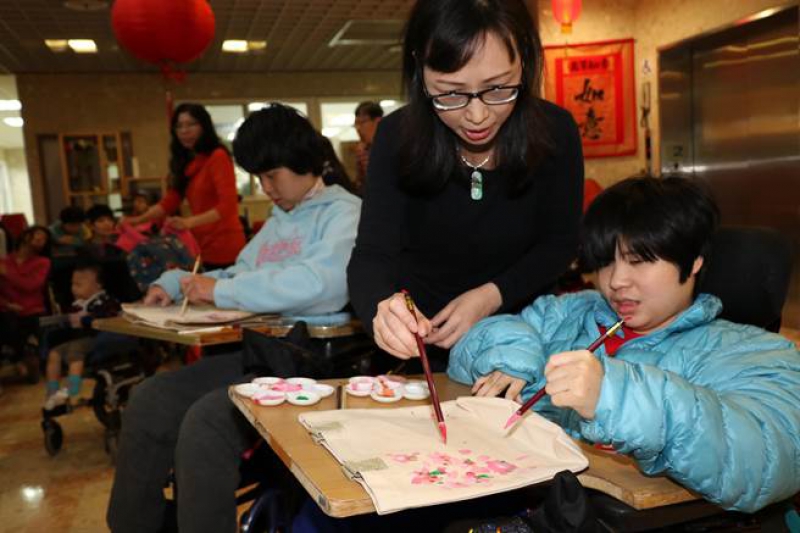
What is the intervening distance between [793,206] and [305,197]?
339cm

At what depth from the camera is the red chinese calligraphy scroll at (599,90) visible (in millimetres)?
5145

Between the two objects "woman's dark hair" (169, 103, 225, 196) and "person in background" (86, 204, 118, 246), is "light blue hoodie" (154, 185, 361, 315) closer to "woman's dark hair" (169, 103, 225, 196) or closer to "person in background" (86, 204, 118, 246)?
"woman's dark hair" (169, 103, 225, 196)

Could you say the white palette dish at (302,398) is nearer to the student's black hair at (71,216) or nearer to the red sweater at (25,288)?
the red sweater at (25,288)

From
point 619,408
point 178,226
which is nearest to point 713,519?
point 619,408

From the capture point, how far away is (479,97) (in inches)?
51.6

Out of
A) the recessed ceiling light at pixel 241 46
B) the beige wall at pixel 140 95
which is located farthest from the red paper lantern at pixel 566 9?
the beige wall at pixel 140 95

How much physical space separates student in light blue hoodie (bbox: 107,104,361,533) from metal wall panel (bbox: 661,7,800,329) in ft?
8.69

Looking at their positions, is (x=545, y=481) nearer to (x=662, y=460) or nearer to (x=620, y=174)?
(x=662, y=460)

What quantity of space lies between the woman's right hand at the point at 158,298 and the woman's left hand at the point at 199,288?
238 millimetres

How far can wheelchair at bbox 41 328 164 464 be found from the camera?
3.42 metres

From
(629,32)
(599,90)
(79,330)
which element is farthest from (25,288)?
(629,32)

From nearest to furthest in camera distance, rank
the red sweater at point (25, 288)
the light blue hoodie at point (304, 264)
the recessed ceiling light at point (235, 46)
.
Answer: the light blue hoodie at point (304, 264), the red sweater at point (25, 288), the recessed ceiling light at point (235, 46)

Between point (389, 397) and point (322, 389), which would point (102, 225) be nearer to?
point (322, 389)

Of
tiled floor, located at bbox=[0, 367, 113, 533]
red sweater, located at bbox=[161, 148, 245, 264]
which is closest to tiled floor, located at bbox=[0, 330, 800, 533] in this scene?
tiled floor, located at bbox=[0, 367, 113, 533]
